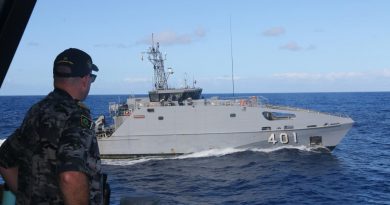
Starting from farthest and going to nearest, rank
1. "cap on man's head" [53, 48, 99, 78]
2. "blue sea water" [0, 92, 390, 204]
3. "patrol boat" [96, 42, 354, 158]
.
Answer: "patrol boat" [96, 42, 354, 158], "blue sea water" [0, 92, 390, 204], "cap on man's head" [53, 48, 99, 78]

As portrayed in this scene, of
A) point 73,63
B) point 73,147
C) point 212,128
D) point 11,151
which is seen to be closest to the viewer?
point 73,147

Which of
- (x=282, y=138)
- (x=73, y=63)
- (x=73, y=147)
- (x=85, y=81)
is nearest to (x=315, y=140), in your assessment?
(x=282, y=138)

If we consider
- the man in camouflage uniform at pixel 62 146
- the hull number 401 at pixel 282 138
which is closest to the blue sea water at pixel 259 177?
the hull number 401 at pixel 282 138

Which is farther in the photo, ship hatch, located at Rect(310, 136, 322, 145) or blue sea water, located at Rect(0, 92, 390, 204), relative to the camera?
ship hatch, located at Rect(310, 136, 322, 145)

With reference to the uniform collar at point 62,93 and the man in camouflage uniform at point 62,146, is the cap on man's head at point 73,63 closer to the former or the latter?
the man in camouflage uniform at point 62,146

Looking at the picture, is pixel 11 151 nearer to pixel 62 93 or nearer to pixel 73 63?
pixel 62 93

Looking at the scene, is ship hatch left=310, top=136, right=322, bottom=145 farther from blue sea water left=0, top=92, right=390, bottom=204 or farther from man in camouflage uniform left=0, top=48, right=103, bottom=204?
man in camouflage uniform left=0, top=48, right=103, bottom=204

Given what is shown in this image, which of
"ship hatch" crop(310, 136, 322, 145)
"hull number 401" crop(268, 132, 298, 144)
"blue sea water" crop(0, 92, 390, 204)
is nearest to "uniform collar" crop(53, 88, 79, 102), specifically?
"blue sea water" crop(0, 92, 390, 204)

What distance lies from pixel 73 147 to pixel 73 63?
60 centimetres

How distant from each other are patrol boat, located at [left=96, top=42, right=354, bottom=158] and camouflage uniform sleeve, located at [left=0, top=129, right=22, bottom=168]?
25.3m

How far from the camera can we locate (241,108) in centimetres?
2847

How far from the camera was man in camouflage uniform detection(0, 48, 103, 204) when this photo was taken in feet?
8.25

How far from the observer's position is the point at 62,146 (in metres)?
2.56

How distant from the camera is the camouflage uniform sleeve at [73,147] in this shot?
250cm
